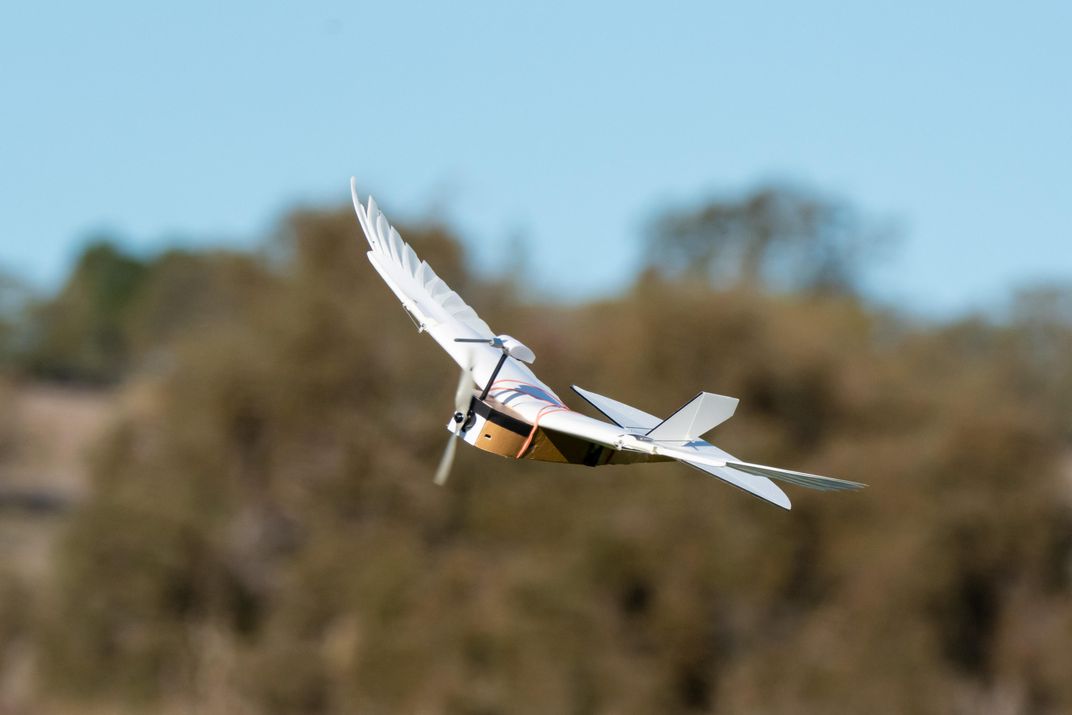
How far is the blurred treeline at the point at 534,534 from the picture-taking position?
3347 centimetres

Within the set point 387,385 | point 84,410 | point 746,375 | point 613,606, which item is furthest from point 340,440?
point 84,410

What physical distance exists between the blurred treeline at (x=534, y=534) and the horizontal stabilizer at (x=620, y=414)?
1017 inches

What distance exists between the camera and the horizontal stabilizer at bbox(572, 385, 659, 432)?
5.84 m

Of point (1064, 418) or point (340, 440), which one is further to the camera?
point (1064, 418)

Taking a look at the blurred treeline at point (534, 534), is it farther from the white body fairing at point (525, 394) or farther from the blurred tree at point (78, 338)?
the blurred tree at point (78, 338)

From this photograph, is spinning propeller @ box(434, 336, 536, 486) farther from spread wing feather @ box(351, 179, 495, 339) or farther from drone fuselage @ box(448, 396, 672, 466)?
spread wing feather @ box(351, 179, 495, 339)

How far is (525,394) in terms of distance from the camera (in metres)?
5.66

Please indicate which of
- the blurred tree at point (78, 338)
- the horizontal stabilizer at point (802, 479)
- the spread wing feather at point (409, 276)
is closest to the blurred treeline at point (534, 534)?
the spread wing feather at point (409, 276)

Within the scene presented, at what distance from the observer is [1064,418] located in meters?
39.4

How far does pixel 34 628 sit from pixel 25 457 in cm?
1915

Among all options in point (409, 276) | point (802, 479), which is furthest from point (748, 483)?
point (409, 276)

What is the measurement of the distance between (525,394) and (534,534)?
30.3 m

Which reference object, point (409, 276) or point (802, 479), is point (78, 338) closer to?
point (409, 276)

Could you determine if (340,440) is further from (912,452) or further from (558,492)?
(912,452)
